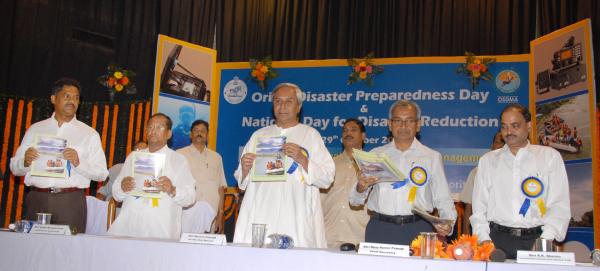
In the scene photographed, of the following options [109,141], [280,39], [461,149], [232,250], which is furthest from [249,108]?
[232,250]

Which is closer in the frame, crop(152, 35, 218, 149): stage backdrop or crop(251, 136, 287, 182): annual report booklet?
crop(251, 136, 287, 182): annual report booklet

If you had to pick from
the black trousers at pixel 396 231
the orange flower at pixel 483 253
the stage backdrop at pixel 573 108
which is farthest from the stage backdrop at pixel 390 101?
the orange flower at pixel 483 253

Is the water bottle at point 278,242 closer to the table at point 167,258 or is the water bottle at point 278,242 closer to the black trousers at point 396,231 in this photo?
the table at point 167,258

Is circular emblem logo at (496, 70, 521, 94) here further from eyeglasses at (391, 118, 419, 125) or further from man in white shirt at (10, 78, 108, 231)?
man in white shirt at (10, 78, 108, 231)

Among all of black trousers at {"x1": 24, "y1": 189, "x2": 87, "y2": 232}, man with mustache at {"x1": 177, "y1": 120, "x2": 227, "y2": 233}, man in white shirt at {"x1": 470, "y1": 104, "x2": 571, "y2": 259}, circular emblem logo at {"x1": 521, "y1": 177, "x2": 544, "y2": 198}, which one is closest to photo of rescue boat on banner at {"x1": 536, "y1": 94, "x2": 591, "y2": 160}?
man in white shirt at {"x1": 470, "y1": 104, "x2": 571, "y2": 259}

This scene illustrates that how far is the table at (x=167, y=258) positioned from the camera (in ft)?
8.25

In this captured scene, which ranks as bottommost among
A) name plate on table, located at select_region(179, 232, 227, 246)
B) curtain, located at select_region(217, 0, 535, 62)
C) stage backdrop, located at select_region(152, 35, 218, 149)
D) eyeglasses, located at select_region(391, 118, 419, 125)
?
name plate on table, located at select_region(179, 232, 227, 246)

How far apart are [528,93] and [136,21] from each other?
17.4 feet

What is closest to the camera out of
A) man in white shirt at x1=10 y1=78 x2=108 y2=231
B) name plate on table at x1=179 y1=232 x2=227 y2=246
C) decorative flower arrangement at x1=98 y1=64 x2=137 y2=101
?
name plate on table at x1=179 y1=232 x2=227 y2=246

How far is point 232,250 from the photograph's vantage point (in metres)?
2.79

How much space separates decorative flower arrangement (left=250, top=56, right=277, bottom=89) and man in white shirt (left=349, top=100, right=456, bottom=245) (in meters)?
4.28

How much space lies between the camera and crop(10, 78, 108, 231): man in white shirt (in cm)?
436

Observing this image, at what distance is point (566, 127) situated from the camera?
A: 21.8 ft

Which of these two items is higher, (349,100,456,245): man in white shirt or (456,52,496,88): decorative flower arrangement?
(456,52,496,88): decorative flower arrangement
